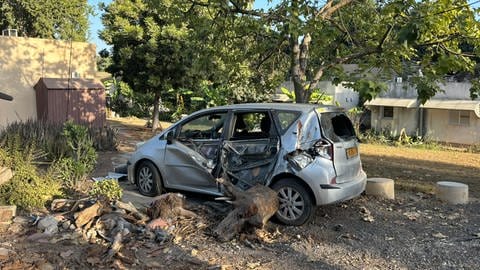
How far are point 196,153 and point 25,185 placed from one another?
2568 mm

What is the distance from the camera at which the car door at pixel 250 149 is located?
727cm

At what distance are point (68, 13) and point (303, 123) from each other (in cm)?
2890

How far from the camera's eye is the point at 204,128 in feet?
27.1

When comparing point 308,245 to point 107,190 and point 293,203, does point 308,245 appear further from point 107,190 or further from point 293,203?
point 107,190

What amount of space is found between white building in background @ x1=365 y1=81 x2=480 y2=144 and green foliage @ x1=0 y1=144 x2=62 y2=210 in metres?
20.4

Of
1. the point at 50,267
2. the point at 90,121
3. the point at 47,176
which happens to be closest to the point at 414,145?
the point at 90,121

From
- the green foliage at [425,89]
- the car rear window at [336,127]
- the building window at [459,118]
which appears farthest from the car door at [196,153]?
the building window at [459,118]

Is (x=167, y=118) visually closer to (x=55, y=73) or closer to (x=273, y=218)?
(x=55, y=73)

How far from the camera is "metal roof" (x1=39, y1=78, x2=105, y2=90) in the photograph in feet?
52.4

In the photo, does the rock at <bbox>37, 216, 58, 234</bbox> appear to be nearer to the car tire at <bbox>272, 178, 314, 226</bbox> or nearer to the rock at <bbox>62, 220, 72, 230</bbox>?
the rock at <bbox>62, 220, 72, 230</bbox>

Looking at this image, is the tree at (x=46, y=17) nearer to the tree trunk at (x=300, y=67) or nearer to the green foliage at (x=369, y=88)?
the tree trunk at (x=300, y=67)

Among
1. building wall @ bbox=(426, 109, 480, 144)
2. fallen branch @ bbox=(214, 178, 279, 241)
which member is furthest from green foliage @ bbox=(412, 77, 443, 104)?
building wall @ bbox=(426, 109, 480, 144)

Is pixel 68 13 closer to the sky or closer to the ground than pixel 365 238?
closer to the sky

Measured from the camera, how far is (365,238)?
6.63 meters
